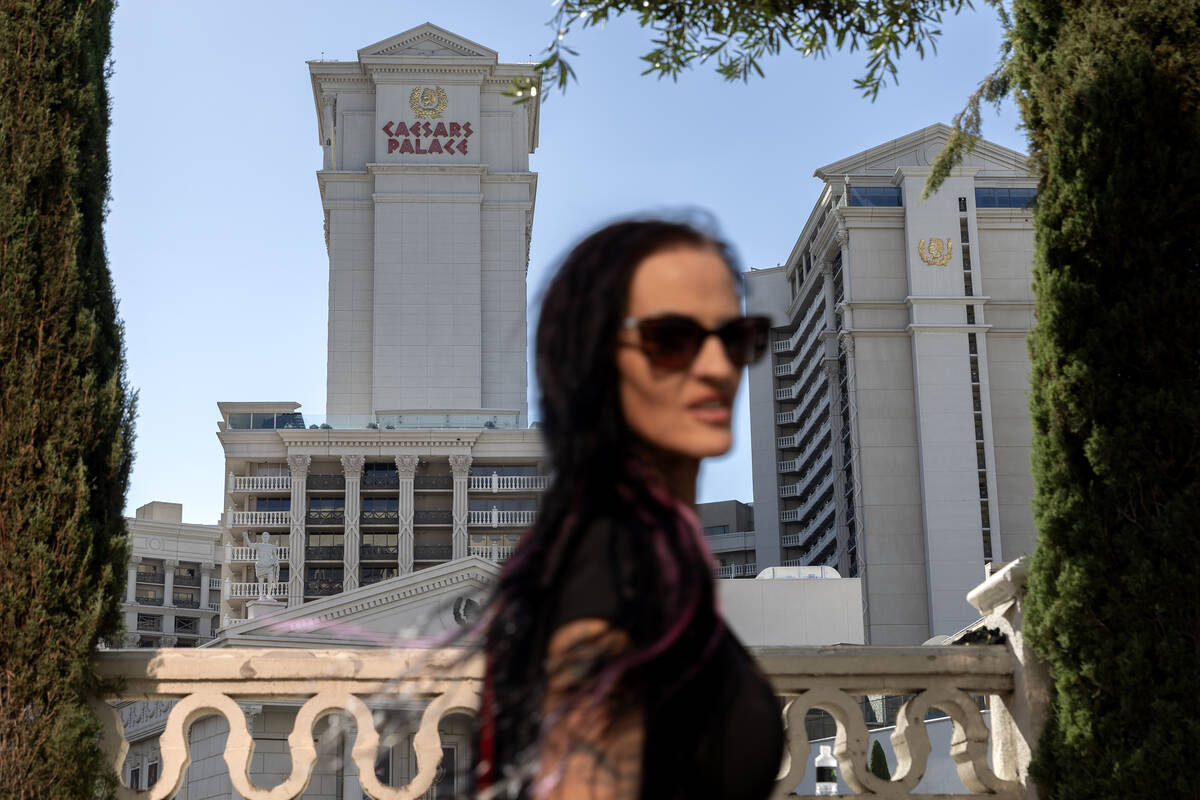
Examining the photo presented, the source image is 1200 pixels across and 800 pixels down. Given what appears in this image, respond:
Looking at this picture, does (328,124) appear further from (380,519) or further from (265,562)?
(265,562)

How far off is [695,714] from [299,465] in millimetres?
81435

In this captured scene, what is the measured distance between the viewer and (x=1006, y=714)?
7.24 meters

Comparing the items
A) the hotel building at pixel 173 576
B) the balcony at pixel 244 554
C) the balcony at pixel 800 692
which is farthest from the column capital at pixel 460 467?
the balcony at pixel 800 692

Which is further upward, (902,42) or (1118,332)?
(902,42)

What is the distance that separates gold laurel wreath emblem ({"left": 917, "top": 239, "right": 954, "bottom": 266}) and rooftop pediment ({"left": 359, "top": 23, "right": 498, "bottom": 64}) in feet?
103

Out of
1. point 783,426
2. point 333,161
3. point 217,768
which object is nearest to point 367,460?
point 333,161

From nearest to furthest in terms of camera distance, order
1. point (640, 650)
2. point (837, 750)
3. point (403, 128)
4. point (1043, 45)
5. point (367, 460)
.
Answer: point (640, 650) → point (837, 750) → point (1043, 45) → point (367, 460) → point (403, 128)

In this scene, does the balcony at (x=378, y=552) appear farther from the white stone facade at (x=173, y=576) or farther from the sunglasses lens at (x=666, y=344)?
the sunglasses lens at (x=666, y=344)

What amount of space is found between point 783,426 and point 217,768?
250 feet

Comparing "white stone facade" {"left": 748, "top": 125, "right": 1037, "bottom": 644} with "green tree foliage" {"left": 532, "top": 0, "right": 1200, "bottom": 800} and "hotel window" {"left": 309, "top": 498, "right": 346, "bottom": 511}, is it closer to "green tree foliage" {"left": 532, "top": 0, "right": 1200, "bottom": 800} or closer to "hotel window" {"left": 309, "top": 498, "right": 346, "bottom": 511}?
"hotel window" {"left": 309, "top": 498, "right": 346, "bottom": 511}

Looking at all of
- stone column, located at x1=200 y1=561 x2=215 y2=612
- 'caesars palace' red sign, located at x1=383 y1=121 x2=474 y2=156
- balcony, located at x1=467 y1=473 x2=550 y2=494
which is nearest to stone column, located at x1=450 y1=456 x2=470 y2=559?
balcony, located at x1=467 y1=473 x2=550 y2=494

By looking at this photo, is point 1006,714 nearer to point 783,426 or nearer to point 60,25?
point 60,25

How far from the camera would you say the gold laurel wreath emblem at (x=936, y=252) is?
270ft

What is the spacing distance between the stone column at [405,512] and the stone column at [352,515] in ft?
7.69
